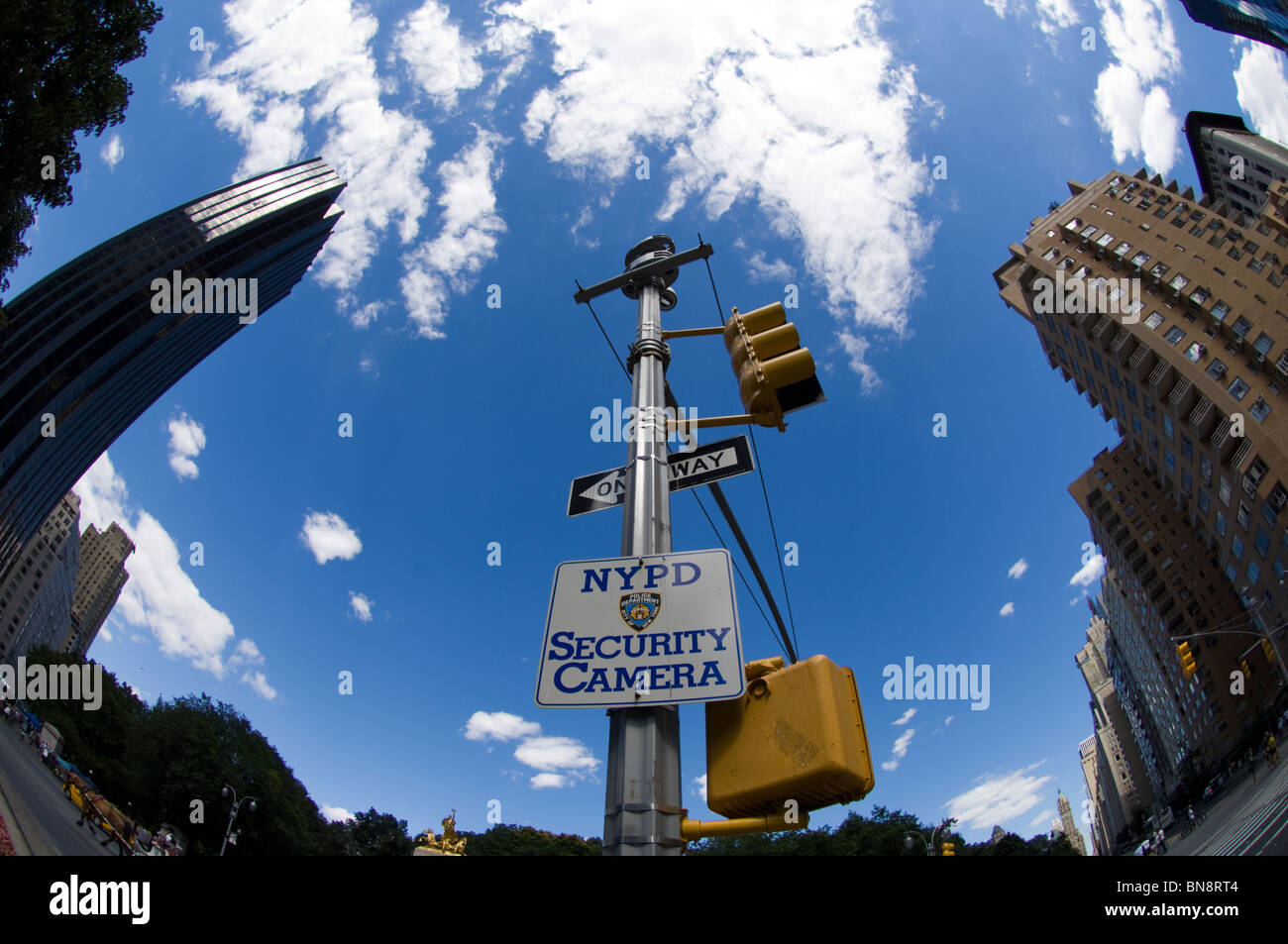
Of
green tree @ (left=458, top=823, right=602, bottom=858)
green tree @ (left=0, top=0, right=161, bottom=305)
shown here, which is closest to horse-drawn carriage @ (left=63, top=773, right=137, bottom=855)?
green tree @ (left=0, top=0, right=161, bottom=305)

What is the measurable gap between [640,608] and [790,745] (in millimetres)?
Result: 941

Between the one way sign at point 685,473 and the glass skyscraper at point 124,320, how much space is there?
92124 mm

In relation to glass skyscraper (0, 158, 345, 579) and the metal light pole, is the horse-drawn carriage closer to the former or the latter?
the metal light pole

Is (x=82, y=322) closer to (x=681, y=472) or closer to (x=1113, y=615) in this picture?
(x=681, y=472)

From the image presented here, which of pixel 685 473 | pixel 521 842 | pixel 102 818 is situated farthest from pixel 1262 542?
pixel 521 842

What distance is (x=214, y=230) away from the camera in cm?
9525

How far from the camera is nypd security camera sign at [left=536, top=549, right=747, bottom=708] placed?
2615 millimetres

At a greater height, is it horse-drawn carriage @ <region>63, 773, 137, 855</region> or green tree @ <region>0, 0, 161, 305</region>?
green tree @ <region>0, 0, 161, 305</region>

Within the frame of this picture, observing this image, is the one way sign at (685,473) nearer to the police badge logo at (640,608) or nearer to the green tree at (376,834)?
the police badge logo at (640,608)

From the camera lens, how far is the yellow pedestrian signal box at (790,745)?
91.5 inches
